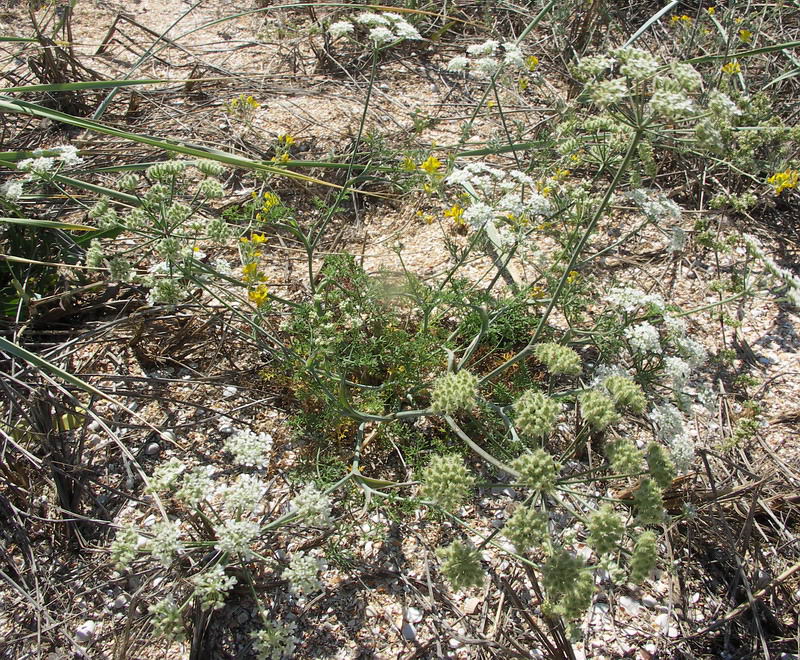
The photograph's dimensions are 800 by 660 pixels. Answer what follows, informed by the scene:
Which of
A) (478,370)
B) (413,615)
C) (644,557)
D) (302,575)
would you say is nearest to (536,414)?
(644,557)

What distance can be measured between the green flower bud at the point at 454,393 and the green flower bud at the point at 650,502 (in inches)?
25.7

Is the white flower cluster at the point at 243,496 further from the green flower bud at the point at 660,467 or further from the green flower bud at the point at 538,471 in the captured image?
the green flower bud at the point at 660,467

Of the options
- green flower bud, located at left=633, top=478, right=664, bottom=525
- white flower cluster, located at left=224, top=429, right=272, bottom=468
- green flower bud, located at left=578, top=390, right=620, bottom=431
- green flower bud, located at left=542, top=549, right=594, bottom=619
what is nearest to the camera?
green flower bud, located at left=542, top=549, right=594, bottom=619

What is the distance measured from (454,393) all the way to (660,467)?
29.8 inches

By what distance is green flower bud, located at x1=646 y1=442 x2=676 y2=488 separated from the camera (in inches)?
78.9

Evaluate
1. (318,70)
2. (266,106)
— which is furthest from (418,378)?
(318,70)

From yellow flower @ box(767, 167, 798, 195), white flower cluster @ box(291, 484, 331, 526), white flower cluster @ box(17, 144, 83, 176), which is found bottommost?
white flower cluster @ box(291, 484, 331, 526)

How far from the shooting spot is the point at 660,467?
6.62ft

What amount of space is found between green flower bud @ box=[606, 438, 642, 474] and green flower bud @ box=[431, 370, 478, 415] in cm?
55

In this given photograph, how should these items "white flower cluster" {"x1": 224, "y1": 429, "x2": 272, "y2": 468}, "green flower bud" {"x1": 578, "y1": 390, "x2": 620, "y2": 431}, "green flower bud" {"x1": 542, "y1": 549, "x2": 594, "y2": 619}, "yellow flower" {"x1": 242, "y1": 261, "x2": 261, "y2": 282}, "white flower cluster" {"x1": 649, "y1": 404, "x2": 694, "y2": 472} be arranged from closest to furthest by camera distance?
"green flower bud" {"x1": 542, "y1": 549, "x2": 594, "y2": 619} < "green flower bud" {"x1": 578, "y1": 390, "x2": 620, "y2": 431} < "white flower cluster" {"x1": 224, "y1": 429, "x2": 272, "y2": 468} < "white flower cluster" {"x1": 649, "y1": 404, "x2": 694, "y2": 472} < "yellow flower" {"x1": 242, "y1": 261, "x2": 261, "y2": 282}

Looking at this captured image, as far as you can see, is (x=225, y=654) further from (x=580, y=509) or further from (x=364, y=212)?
(x=364, y=212)

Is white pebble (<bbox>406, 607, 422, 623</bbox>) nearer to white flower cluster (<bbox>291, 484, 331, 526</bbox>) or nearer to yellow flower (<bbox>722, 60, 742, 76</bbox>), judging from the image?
white flower cluster (<bbox>291, 484, 331, 526</bbox>)

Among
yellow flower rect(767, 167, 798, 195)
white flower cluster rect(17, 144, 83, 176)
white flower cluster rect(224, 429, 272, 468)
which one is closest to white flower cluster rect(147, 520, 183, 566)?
white flower cluster rect(224, 429, 272, 468)

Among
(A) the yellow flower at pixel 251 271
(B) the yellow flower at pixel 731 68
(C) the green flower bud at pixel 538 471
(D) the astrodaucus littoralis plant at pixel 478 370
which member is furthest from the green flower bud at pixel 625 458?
(B) the yellow flower at pixel 731 68
